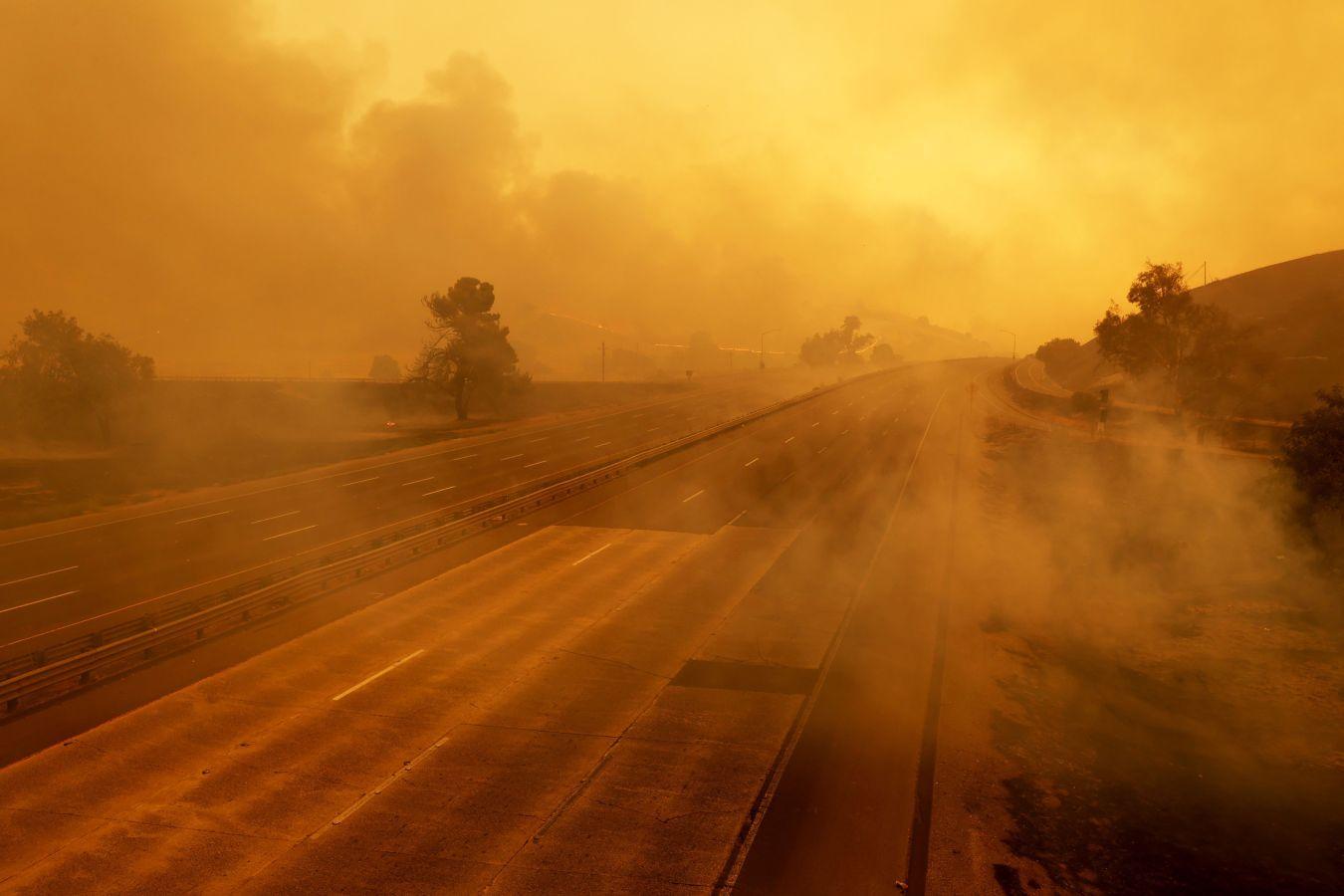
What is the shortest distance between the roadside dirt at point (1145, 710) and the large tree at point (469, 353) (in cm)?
4942

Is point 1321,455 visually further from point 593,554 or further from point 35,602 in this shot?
point 35,602

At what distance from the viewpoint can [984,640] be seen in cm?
1950

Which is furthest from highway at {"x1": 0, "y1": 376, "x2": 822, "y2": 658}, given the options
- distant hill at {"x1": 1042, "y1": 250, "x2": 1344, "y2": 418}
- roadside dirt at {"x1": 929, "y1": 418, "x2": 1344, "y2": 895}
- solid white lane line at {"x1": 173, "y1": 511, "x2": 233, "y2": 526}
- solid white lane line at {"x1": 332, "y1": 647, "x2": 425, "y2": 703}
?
distant hill at {"x1": 1042, "y1": 250, "x2": 1344, "y2": 418}

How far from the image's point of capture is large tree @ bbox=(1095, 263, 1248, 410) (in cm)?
4712

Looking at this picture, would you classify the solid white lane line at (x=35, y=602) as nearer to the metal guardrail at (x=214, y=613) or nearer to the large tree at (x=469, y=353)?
the metal guardrail at (x=214, y=613)

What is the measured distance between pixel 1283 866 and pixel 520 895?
971cm

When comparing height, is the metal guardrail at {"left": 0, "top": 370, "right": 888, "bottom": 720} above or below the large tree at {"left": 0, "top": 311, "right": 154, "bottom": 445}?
below

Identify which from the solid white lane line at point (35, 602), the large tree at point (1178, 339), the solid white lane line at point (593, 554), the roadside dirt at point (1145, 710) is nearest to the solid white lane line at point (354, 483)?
the solid white lane line at point (35, 602)

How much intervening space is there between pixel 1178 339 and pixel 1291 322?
90.0 feet

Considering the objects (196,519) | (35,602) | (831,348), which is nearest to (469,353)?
(196,519)

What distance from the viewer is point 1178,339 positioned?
5009 cm

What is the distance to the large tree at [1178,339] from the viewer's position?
4712cm

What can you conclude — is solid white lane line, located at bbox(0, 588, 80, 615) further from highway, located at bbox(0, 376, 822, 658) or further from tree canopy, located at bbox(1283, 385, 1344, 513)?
tree canopy, located at bbox(1283, 385, 1344, 513)

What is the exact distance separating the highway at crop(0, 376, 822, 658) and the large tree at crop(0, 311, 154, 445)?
83.5ft
